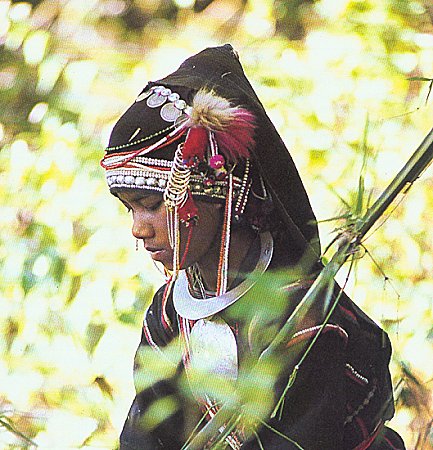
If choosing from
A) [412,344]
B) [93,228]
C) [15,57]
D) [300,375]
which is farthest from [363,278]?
[300,375]

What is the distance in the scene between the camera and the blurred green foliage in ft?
8.27

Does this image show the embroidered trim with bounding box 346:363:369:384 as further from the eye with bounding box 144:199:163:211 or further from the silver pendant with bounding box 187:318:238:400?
the eye with bounding box 144:199:163:211

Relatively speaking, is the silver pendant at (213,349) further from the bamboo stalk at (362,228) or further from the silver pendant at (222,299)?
the bamboo stalk at (362,228)

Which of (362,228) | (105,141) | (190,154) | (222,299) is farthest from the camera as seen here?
(105,141)

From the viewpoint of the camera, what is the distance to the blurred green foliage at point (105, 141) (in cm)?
252

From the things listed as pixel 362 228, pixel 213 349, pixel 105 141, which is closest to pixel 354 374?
pixel 213 349

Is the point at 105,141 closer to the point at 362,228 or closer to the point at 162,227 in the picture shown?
the point at 162,227

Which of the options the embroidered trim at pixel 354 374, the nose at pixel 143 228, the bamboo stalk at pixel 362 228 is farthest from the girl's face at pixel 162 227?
the bamboo stalk at pixel 362 228

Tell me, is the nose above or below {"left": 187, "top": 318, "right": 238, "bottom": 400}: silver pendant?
above

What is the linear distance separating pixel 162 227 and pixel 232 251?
117 mm

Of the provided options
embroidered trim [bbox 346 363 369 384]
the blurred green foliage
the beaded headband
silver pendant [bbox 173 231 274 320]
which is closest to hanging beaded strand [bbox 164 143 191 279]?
the beaded headband

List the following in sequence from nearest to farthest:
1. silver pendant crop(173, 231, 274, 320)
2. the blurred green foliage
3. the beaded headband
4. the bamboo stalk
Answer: the bamboo stalk → the beaded headband → silver pendant crop(173, 231, 274, 320) → the blurred green foliage

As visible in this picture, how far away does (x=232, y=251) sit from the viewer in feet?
4.62

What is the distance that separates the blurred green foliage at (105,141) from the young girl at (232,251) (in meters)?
0.93
